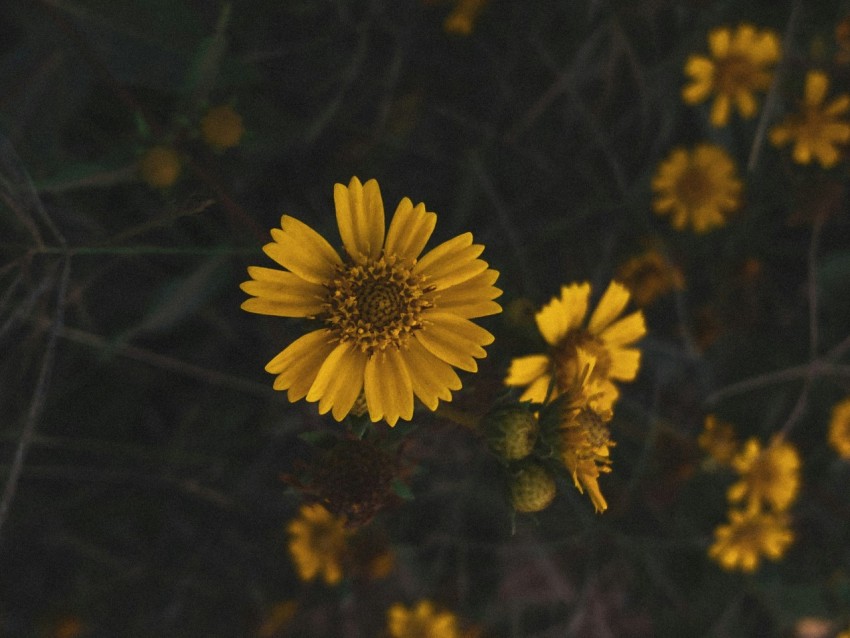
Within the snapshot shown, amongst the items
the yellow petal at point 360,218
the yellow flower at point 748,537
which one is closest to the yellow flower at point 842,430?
the yellow flower at point 748,537

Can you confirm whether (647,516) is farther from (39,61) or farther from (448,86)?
(39,61)

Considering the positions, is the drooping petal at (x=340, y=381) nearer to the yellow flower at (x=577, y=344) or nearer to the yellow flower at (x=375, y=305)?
the yellow flower at (x=375, y=305)

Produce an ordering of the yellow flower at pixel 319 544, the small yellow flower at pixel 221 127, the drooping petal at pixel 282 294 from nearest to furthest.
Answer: the drooping petal at pixel 282 294 < the small yellow flower at pixel 221 127 < the yellow flower at pixel 319 544

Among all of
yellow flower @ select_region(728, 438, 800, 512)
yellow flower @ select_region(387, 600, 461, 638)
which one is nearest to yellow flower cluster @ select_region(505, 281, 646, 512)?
yellow flower @ select_region(728, 438, 800, 512)

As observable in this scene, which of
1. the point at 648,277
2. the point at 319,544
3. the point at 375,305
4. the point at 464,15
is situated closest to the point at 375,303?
the point at 375,305

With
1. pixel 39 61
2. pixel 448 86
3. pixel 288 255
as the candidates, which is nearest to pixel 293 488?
pixel 288 255

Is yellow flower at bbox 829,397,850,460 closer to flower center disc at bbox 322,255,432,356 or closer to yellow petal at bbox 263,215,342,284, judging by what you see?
flower center disc at bbox 322,255,432,356

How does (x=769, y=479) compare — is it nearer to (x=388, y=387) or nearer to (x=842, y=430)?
(x=842, y=430)
